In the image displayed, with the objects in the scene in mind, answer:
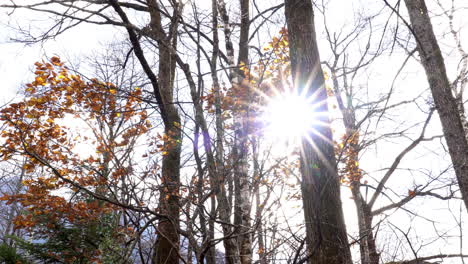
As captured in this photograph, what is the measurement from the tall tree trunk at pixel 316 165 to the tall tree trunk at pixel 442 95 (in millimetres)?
2437

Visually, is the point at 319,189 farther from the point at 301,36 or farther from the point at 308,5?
the point at 308,5

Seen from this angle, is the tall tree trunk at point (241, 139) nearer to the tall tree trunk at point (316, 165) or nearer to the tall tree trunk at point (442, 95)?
the tall tree trunk at point (316, 165)

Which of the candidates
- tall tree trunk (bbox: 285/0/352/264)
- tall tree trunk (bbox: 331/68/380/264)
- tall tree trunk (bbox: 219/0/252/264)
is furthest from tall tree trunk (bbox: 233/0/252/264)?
tall tree trunk (bbox: 331/68/380/264)

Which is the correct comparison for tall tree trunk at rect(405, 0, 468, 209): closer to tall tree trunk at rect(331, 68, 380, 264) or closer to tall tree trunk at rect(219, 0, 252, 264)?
tall tree trunk at rect(331, 68, 380, 264)

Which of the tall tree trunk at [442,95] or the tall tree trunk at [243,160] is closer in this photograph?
the tall tree trunk at [243,160]

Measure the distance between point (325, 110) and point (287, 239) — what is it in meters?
1.21

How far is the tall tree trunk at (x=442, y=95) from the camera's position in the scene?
14.9 ft

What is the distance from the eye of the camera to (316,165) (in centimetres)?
261

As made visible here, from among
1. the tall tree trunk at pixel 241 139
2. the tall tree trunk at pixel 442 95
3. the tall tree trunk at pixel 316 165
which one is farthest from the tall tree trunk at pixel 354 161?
the tall tree trunk at pixel 316 165

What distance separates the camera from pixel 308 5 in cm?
314

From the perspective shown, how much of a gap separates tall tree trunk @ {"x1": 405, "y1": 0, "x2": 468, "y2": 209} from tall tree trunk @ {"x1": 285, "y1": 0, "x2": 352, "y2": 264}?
2437 millimetres

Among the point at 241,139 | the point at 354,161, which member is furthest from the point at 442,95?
the point at 241,139

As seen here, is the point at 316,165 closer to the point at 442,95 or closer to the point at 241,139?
the point at 241,139

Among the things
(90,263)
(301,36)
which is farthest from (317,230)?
(90,263)
